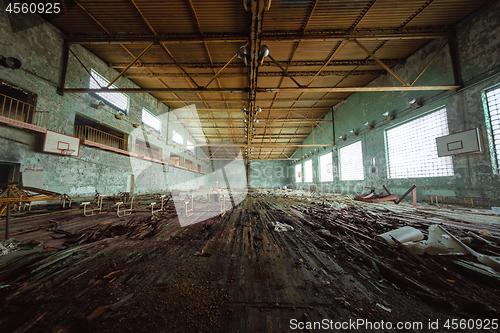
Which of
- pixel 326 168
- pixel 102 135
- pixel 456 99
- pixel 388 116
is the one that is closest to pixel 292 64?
pixel 388 116

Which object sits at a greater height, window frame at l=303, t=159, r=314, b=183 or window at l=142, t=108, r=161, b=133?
window at l=142, t=108, r=161, b=133

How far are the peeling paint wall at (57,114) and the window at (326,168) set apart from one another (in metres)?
16.5

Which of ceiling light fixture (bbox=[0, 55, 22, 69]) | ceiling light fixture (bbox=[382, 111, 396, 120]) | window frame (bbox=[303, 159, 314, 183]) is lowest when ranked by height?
window frame (bbox=[303, 159, 314, 183])

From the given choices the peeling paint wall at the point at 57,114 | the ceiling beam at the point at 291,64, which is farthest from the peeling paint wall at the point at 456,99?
the peeling paint wall at the point at 57,114

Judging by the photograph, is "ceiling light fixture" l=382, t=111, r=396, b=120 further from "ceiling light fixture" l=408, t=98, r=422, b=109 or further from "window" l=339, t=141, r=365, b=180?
"window" l=339, t=141, r=365, b=180

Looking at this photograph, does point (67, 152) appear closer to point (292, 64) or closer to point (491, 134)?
point (292, 64)

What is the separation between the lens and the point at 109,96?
9.70 meters

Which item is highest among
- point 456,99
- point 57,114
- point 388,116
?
point 388,116

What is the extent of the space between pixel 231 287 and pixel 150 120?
15027 millimetres

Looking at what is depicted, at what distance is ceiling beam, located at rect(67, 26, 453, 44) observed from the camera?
6.49 meters

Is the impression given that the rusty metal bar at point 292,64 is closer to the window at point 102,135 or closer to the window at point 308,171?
the window at point 102,135

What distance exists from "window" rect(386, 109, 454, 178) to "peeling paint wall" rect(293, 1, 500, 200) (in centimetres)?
26

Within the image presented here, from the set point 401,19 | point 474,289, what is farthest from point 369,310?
point 401,19

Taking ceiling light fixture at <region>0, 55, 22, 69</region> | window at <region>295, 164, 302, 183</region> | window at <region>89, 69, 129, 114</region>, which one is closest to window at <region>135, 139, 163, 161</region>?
window at <region>89, 69, 129, 114</region>
